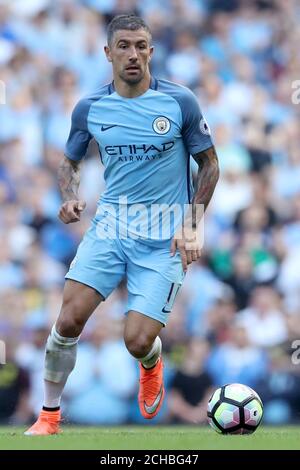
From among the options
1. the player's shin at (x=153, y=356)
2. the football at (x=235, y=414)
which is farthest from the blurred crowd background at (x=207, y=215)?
the football at (x=235, y=414)

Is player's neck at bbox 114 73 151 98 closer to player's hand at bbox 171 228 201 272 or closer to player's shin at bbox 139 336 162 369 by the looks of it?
player's hand at bbox 171 228 201 272

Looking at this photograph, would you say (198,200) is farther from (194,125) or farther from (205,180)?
(194,125)

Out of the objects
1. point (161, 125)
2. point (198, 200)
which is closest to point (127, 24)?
point (161, 125)

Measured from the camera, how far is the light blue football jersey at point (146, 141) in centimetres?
845

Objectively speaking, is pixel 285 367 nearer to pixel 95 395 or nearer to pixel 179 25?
pixel 95 395

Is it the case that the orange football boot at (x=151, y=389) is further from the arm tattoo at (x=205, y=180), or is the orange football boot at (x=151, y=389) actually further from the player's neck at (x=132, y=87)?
the player's neck at (x=132, y=87)

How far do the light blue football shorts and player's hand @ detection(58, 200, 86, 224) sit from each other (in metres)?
0.42

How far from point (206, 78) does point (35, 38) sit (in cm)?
235

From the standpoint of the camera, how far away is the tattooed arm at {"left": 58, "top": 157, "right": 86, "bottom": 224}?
811cm

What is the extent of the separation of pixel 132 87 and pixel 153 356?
2.00m

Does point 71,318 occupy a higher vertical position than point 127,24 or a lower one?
lower

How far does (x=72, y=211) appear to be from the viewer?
8.10 metres

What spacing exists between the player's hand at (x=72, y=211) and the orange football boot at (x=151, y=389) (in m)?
1.49

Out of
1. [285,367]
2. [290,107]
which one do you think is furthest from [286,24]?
[285,367]
